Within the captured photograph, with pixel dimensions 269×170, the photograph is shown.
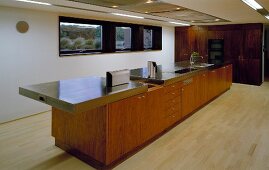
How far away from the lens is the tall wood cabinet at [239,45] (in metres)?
7.83

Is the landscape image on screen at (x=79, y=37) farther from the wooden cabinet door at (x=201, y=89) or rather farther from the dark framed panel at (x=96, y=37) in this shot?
the wooden cabinet door at (x=201, y=89)

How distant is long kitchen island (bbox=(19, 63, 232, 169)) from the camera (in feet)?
8.30

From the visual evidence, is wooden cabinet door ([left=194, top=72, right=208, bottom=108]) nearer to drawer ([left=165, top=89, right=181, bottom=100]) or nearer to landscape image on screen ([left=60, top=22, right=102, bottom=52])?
drawer ([left=165, top=89, right=181, bottom=100])

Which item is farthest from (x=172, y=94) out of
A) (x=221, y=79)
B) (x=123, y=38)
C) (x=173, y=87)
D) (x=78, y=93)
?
(x=123, y=38)

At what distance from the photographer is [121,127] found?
2.82 metres

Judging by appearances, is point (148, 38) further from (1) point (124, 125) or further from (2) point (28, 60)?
(1) point (124, 125)

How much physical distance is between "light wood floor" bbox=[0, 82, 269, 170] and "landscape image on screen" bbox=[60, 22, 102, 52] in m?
1.73

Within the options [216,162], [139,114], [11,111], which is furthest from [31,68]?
[216,162]

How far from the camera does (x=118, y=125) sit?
2.77 m

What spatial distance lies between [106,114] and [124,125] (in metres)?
0.37

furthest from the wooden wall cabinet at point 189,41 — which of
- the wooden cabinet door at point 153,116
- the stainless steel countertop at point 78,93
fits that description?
the stainless steel countertop at point 78,93

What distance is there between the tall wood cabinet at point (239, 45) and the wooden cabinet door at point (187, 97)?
14.2ft

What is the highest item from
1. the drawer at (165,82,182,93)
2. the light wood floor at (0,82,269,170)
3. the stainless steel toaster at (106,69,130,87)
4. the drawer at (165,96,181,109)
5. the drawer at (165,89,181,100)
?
the stainless steel toaster at (106,69,130,87)

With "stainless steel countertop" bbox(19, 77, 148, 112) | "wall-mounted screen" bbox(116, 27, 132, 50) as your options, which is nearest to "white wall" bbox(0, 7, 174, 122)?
"wall-mounted screen" bbox(116, 27, 132, 50)
